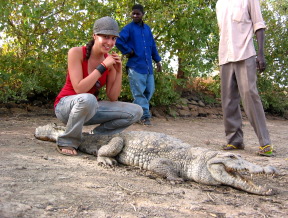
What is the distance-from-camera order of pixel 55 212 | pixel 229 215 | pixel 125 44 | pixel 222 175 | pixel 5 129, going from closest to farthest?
pixel 55 212 → pixel 229 215 → pixel 222 175 → pixel 5 129 → pixel 125 44

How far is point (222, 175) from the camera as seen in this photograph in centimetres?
306

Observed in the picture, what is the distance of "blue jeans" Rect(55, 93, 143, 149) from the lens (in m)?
3.59

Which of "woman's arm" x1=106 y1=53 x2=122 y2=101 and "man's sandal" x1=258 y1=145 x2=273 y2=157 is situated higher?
"woman's arm" x1=106 y1=53 x2=122 y2=101

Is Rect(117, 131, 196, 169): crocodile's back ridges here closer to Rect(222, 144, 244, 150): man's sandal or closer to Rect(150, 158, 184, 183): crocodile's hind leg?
Rect(150, 158, 184, 183): crocodile's hind leg

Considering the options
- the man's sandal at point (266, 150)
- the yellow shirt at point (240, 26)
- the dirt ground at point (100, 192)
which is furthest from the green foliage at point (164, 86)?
the dirt ground at point (100, 192)

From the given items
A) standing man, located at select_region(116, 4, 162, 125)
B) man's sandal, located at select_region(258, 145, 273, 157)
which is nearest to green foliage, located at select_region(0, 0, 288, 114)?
standing man, located at select_region(116, 4, 162, 125)

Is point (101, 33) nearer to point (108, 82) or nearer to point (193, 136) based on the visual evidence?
point (108, 82)

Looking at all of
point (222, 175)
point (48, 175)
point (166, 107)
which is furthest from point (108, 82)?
point (166, 107)

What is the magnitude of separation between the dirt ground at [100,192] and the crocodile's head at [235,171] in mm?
72

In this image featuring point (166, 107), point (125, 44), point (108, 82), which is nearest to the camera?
point (108, 82)

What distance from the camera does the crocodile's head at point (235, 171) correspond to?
2866 millimetres

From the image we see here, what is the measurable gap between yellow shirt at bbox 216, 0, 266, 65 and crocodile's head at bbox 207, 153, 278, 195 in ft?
5.85

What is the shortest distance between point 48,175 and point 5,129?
2.45 metres

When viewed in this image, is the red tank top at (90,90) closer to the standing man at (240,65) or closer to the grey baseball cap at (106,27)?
the grey baseball cap at (106,27)
